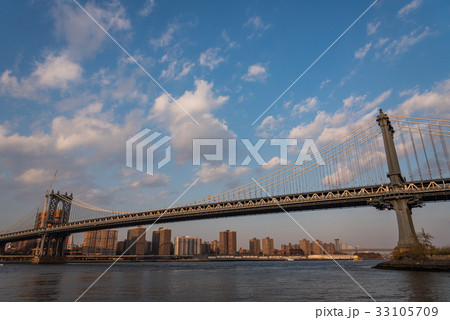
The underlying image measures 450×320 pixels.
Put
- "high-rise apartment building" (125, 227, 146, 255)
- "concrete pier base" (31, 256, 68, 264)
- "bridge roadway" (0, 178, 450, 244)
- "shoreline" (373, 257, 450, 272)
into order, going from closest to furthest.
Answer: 1. "shoreline" (373, 257, 450, 272)
2. "bridge roadway" (0, 178, 450, 244)
3. "concrete pier base" (31, 256, 68, 264)
4. "high-rise apartment building" (125, 227, 146, 255)

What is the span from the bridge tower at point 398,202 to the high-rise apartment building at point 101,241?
468ft

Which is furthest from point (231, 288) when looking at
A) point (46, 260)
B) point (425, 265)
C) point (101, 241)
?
Answer: point (101, 241)

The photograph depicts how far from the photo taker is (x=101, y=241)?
514 feet

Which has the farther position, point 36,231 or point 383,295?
point 36,231

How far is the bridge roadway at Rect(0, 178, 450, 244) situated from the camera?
4050 cm

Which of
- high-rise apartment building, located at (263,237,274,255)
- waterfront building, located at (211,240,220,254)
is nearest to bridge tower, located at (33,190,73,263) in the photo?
waterfront building, located at (211,240,220,254)

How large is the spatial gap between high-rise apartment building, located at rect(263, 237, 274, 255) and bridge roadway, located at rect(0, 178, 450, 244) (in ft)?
455

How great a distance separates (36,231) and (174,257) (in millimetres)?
86840

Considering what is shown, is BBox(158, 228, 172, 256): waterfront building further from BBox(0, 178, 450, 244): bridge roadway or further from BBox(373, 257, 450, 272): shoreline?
BBox(373, 257, 450, 272): shoreline

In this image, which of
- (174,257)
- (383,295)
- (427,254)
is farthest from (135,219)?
(174,257)

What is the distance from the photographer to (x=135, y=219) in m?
65.1

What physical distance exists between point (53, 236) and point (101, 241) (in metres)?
→ 84.6

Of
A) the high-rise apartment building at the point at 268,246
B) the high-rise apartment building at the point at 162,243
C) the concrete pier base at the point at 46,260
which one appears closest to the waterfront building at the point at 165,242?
the high-rise apartment building at the point at 162,243
